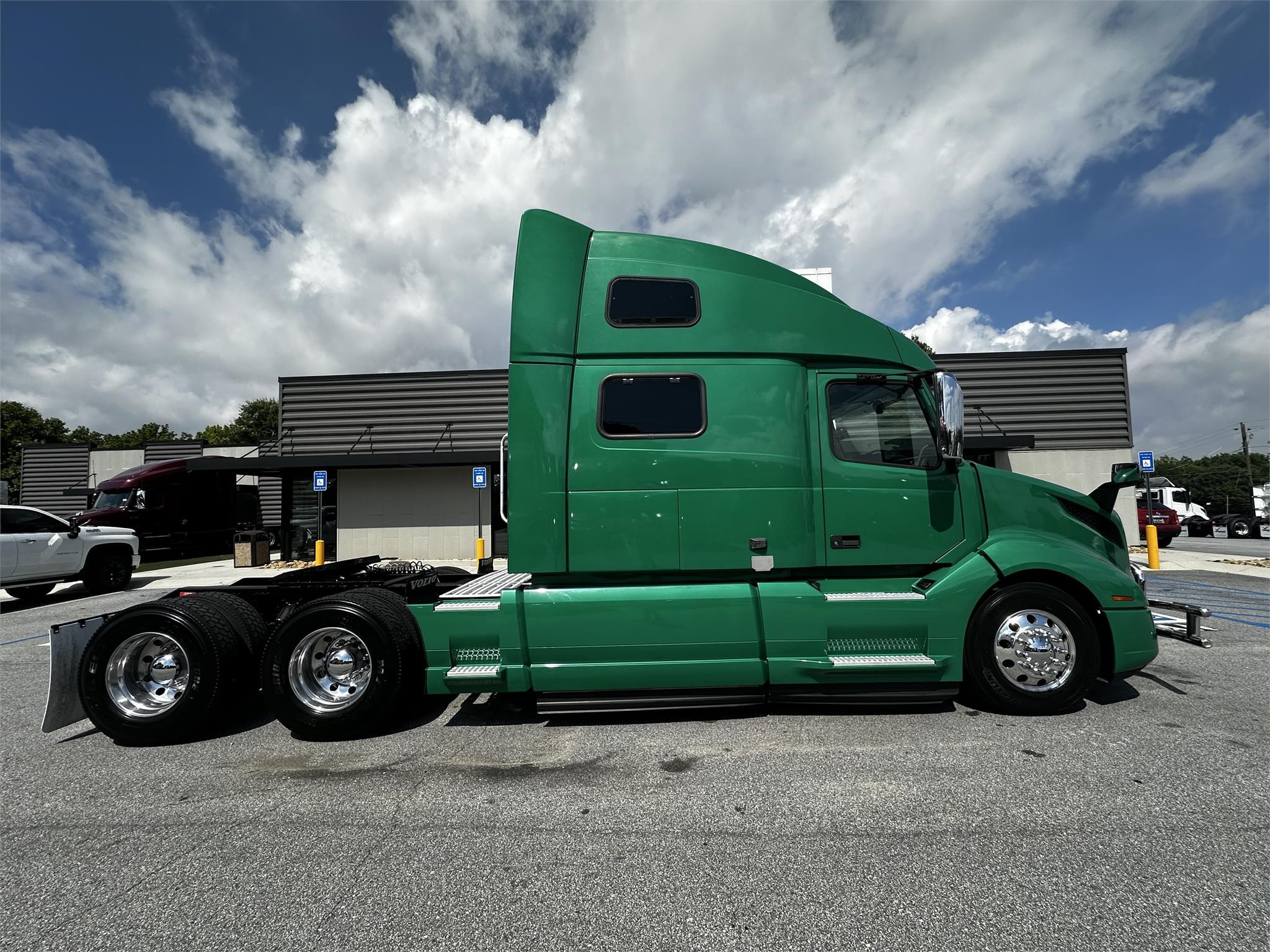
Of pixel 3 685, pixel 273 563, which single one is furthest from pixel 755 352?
pixel 273 563

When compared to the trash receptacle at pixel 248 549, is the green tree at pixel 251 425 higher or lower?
higher

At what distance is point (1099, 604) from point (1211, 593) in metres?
7.70

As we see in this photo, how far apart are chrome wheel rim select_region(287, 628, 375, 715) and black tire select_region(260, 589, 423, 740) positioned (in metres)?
0.03

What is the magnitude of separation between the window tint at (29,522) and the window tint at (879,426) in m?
13.3

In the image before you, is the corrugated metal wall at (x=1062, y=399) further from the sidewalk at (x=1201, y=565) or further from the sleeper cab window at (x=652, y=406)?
the sleeper cab window at (x=652, y=406)

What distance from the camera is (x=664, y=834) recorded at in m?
2.80

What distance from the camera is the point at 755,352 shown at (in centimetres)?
421

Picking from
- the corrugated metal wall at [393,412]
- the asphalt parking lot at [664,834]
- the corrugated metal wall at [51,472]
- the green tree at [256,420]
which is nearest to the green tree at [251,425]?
the green tree at [256,420]

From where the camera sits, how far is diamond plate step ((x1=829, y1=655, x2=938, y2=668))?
401 cm

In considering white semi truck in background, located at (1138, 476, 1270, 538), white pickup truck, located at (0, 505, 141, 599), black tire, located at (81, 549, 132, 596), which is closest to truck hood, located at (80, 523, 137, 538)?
white pickup truck, located at (0, 505, 141, 599)

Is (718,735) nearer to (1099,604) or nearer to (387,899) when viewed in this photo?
(387,899)

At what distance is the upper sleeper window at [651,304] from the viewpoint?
13.9 feet

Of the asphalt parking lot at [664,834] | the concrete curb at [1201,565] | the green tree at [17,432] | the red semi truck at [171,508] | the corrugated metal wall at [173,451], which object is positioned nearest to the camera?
the asphalt parking lot at [664,834]

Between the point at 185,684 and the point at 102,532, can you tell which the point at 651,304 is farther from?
the point at 102,532
